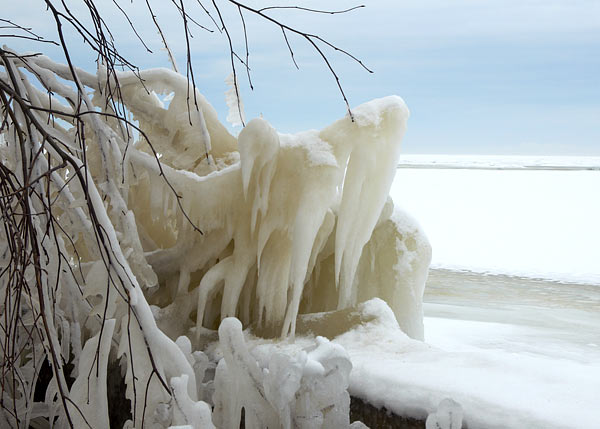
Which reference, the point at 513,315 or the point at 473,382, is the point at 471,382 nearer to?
the point at 473,382

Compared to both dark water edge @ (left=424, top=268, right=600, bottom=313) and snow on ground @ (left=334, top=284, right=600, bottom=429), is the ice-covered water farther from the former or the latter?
snow on ground @ (left=334, top=284, right=600, bottom=429)

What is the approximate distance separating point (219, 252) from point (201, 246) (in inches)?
3.9

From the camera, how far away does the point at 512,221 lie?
1354 centimetres

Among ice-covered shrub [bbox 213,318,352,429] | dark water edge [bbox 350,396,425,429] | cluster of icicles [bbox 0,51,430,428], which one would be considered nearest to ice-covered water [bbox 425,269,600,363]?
cluster of icicles [bbox 0,51,430,428]

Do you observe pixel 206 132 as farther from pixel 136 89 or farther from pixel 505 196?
pixel 505 196

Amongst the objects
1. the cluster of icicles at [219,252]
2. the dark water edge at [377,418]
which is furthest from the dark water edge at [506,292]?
the dark water edge at [377,418]

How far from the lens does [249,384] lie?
263cm

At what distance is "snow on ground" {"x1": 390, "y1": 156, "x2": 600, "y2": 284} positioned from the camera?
931 cm

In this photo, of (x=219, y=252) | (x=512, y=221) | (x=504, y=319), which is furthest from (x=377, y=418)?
(x=512, y=221)

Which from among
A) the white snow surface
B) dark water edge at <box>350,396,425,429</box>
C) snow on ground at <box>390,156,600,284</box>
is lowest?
snow on ground at <box>390,156,600,284</box>

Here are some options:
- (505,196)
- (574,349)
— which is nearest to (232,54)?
(574,349)

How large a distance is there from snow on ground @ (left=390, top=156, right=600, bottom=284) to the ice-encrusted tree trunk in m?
1.11

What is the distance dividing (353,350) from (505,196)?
15.3 m

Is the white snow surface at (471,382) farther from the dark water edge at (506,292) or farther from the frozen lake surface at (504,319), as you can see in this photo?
the dark water edge at (506,292)
